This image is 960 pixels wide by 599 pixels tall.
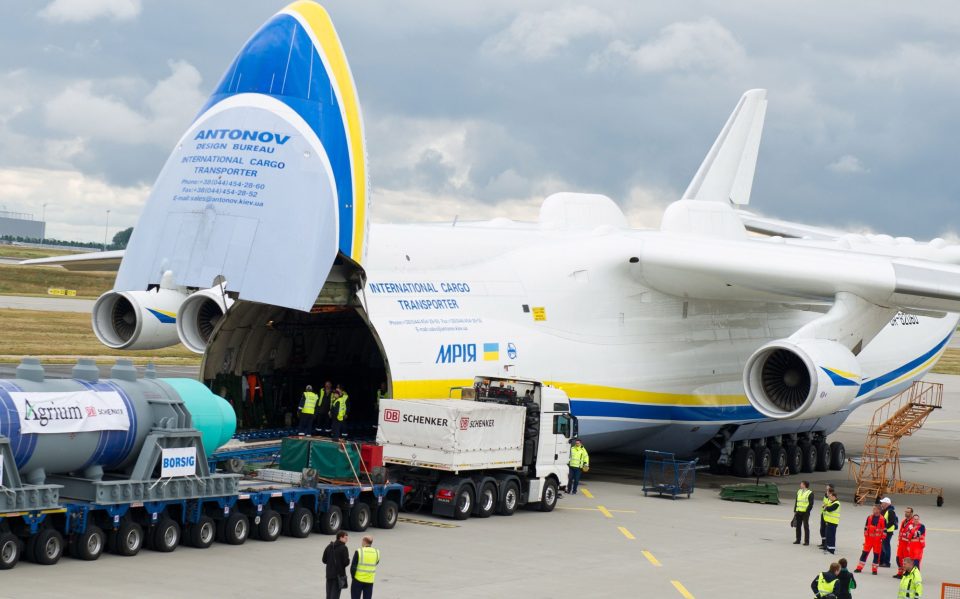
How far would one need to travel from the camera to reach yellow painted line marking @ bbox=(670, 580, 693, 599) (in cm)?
1596

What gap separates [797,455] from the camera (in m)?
31.6

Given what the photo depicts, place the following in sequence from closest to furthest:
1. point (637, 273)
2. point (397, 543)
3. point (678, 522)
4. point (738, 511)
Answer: point (397, 543) < point (678, 522) < point (738, 511) < point (637, 273)

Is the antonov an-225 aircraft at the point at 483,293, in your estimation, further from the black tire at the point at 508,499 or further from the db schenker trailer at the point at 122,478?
the db schenker trailer at the point at 122,478

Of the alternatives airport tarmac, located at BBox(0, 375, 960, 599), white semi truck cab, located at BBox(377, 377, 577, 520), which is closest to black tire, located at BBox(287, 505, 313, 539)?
airport tarmac, located at BBox(0, 375, 960, 599)

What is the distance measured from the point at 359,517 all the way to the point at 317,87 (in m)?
6.58

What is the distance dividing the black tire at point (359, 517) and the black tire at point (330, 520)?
253 millimetres

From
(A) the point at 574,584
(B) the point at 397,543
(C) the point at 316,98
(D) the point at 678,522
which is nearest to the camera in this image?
(A) the point at 574,584

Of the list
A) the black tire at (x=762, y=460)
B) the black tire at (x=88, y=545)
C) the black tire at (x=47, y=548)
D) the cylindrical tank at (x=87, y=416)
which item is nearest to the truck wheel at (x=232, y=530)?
the cylindrical tank at (x=87, y=416)

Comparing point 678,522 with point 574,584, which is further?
point 678,522

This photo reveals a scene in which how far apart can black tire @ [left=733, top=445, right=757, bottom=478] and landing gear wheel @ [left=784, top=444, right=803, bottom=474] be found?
1.67 meters

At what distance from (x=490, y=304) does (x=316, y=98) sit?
621 cm

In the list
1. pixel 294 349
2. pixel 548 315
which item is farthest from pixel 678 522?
pixel 294 349

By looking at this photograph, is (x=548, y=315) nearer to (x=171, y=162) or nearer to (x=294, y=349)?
(x=294, y=349)

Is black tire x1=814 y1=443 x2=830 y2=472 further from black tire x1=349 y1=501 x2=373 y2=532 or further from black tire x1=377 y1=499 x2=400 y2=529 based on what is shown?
black tire x1=349 y1=501 x2=373 y2=532
